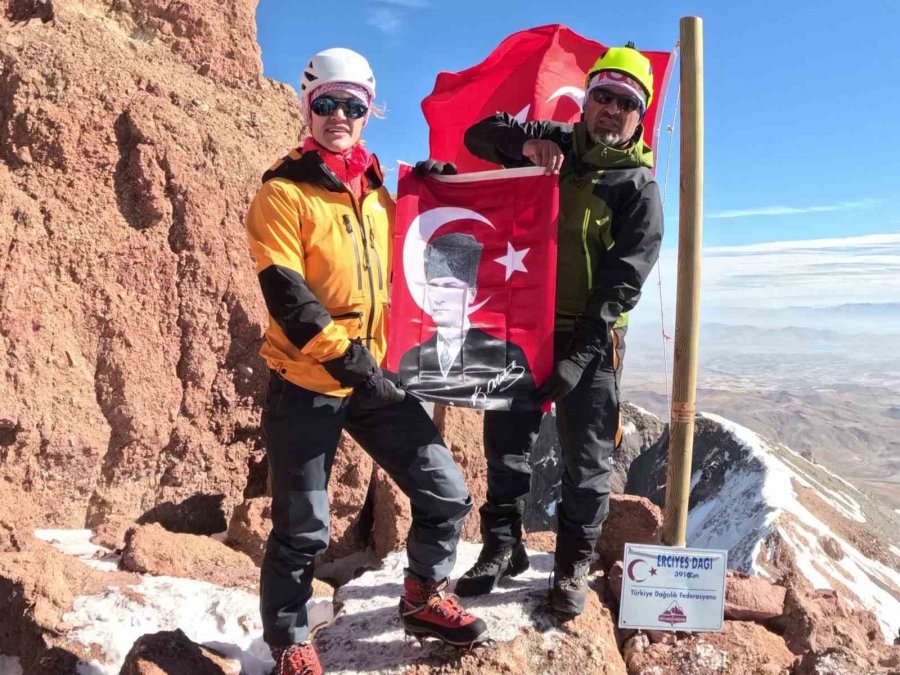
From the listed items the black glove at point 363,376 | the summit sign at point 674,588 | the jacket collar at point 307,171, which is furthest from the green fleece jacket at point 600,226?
the summit sign at point 674,588

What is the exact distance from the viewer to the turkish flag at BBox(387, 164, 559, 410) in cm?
337

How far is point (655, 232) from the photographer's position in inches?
129

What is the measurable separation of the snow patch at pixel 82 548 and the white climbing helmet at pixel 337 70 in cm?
335

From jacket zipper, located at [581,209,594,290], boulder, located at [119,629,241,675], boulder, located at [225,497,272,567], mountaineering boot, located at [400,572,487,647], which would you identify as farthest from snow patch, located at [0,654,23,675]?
jacket zipper, located at [581,209,594,290]

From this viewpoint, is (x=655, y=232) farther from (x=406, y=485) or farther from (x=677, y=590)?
(x=677, y=590)

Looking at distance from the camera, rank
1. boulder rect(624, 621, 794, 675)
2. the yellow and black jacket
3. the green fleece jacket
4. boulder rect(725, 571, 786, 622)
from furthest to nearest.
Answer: boulder rect(725, 571, 786, 622) → boulder rect(624, 621, 794, 675) → the green fleece jacket → the yellow and black jacket

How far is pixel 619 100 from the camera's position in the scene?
3.27 m

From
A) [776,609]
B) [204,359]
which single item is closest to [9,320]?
[204,359]

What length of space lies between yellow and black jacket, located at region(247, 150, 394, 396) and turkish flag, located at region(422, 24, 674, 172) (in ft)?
10.4

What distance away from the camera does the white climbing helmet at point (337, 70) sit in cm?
289

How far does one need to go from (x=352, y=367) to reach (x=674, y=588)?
2.24 metres

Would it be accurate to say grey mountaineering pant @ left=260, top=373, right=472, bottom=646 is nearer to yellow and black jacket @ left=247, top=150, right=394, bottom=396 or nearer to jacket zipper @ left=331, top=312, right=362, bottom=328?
yellow and black jacket @ left=247, top=150, right=394, bottom=396

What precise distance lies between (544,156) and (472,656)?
2.53m

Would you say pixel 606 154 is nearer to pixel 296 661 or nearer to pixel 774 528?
pixel 296 661
